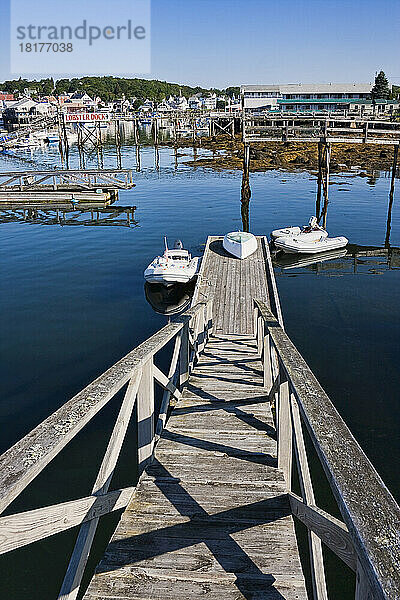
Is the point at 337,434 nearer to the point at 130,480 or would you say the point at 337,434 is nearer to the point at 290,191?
the point at 130,480

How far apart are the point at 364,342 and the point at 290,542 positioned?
416 inches

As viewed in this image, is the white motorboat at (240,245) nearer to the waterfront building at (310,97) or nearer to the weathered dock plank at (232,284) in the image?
the weathered dock plank at (232,284)

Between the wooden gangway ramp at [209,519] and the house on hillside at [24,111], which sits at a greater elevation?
the house on hillside at [24,111]

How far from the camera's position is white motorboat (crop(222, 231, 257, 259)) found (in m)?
14.9

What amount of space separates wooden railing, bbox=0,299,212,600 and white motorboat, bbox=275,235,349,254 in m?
17.4

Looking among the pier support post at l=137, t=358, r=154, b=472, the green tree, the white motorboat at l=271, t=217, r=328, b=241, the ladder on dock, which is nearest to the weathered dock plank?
the white motorboat at l=271, t=217, r=328, b=241

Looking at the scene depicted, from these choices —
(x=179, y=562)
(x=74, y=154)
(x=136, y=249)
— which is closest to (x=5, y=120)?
(x=74, y=154)

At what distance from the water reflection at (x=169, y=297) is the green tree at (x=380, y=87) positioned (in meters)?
92.0

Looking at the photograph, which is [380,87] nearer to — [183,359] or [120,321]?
[120,321]

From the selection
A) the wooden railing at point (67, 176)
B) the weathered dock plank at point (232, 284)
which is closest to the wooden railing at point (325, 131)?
the wooden railing at point (67, 176)

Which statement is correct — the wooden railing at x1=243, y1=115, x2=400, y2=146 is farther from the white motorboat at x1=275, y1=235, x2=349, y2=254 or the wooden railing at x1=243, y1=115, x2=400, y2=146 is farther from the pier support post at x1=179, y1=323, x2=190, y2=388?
the pier support post at x1=179, y1=323, x2=190, y2=388

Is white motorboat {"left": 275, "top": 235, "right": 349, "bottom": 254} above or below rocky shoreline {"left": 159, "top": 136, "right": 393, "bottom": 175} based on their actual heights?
below

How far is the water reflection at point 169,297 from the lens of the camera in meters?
15.3

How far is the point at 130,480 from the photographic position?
7387 mm
